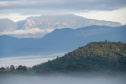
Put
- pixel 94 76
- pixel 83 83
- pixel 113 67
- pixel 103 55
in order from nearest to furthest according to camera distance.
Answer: pixel 83 83 → pixel 94 76 → pixel 113 67 → pixel 103 55

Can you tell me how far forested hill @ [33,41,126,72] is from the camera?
281 ft

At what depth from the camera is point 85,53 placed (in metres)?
98.6

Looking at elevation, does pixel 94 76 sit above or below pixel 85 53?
below

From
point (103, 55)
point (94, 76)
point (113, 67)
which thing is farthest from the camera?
point (103, 55)

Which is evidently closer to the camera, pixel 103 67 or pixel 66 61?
pixel 103 67

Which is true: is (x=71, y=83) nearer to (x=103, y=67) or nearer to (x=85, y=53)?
(x=103, y=67)

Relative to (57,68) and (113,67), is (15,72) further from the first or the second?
(113,67)

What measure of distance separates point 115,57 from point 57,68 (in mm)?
15948

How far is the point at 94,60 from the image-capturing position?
3661 inches

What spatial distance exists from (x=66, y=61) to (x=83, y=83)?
A: 23.0 m

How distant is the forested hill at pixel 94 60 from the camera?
85625 millimetres

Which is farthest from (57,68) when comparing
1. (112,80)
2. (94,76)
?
(112,80)

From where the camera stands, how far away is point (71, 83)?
253ft

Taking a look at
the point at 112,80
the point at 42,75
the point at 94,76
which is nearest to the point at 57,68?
the point at 42,75
